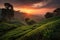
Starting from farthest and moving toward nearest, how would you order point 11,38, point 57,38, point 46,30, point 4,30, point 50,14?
1. point 50,14
2. point 4,30
3. point 11,38
4. point 46,30
5. point 57,38

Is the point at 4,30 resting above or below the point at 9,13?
below

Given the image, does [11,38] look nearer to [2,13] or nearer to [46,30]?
[46,30]

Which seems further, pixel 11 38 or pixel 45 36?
pixel 11 38

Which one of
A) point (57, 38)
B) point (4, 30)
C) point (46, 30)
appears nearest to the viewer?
point (57, 38)

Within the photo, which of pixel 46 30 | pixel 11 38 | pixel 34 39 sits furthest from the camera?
pixel 11 38

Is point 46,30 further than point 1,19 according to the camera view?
No

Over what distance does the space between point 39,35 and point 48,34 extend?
14.4 feet

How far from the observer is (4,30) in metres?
126

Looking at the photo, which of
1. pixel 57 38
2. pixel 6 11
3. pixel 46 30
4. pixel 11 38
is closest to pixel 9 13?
pixel 6 11

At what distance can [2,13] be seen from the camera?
178 m

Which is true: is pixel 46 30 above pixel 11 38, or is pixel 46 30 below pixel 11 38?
above

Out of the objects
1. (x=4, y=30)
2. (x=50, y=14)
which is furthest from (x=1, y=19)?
(x=50, y=14)

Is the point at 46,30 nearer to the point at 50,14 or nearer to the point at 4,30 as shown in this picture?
the point at 4,30

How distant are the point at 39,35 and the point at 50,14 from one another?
11972 cm
